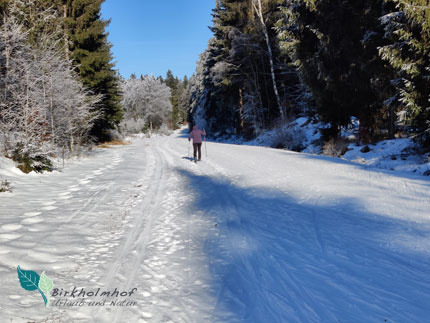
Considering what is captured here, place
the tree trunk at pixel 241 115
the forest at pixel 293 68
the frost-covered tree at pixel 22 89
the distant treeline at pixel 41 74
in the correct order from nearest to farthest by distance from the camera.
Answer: the forest at pixel 293 68, the frost-covered tree at pixel 22 89, the distant treeline at pixel 41 74, the tree trunk at pixel 241 115

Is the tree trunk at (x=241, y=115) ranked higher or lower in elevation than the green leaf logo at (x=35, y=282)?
higher

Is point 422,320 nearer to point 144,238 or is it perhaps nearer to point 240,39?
point 144,238

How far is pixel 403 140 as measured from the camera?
36.5 feet

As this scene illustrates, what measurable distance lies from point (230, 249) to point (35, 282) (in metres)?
2.43

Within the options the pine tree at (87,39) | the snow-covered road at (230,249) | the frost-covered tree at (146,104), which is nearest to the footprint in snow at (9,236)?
the snow-covered road at (230,249)

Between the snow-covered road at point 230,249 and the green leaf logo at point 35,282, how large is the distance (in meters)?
0.08

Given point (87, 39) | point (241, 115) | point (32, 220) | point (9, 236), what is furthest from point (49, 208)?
point (241, 115)

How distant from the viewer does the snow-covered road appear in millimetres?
2746

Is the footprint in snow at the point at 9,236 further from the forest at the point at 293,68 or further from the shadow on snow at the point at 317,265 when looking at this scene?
the forest at the point at 293,68

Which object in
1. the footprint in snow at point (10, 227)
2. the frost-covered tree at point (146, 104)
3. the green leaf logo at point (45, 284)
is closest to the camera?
Answer: the green leaf logo at point (45, 284)

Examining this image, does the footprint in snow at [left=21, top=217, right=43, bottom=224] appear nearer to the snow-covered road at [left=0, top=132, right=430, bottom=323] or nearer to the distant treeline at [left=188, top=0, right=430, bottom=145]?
the snow-covered road at [left=0, top=132, right=430, bottom=323]

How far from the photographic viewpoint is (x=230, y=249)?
13.3 feet

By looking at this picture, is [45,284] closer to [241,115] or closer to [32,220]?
[32,220]

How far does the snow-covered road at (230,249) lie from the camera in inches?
108
